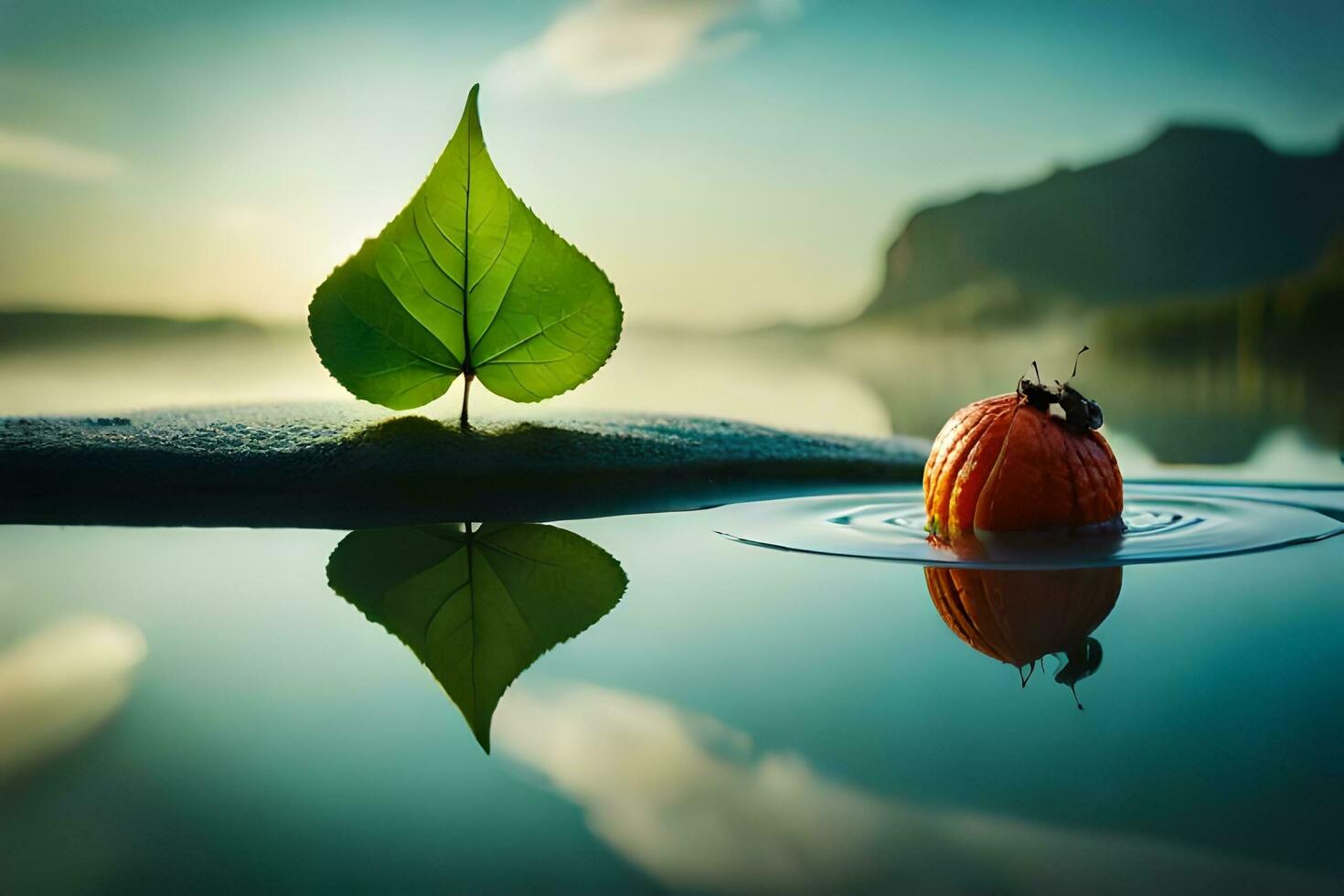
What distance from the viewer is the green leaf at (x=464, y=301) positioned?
1.15m

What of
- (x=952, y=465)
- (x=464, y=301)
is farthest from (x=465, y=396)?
(x=952, y=465)

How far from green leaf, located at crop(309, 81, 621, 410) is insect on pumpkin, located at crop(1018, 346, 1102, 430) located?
Answer: 44cm

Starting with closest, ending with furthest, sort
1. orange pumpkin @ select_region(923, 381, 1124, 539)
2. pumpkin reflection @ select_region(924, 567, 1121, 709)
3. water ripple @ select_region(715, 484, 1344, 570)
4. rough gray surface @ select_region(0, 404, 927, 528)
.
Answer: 1. pumpkin reflection @ select_region(924, 567, 1121, 709)
2. water ripple @ select_region(715, 484, 1344, 570)
3. orange pumpkin @ select_region(923, 381, 1124, 539)
4. rough gray surface @ select_region(0, 404, 927, 528)

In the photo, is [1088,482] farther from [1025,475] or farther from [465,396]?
[465,396]

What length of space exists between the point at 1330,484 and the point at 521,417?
90 centimetres

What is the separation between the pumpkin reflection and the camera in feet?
2.00

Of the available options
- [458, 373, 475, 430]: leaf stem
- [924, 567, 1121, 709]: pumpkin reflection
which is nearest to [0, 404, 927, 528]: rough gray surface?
[458, 373, 475, 430]: leaf stem

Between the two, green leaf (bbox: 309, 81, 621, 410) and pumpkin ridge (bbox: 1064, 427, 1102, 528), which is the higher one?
green leaf (bbox: 309, 81, 621, 410)

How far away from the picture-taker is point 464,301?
3.88 ft

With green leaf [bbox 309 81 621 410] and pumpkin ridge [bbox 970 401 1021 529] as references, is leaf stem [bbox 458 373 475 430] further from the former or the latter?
pumpkin ridge [bbox 970 401 1021 529]

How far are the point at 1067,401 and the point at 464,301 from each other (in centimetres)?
60

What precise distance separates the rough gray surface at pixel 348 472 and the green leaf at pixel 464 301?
6cm

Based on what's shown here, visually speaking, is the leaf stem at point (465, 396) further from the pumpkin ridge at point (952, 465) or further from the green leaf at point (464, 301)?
the pumpkin ridge at point (952, 465)

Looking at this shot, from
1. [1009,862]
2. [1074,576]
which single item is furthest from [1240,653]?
[1009,862]
